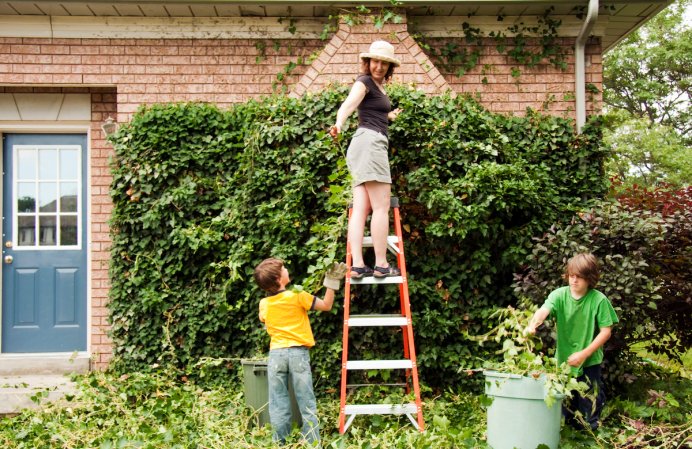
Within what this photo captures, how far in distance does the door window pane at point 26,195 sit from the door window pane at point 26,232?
0.45ft

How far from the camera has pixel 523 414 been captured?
13.2 feet

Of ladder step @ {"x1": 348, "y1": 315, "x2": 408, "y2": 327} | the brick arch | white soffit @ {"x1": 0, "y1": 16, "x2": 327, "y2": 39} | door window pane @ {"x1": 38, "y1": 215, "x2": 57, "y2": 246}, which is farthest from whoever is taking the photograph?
door window pane @ {"x1": 38, "y1": 215, "x2": 57, "y2": 246}

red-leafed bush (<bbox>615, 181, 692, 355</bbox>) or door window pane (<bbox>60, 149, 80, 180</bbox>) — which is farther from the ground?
A: door window pane (<bbox>60, 149, 80, 180</bbox>)

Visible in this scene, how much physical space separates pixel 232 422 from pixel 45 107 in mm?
4062

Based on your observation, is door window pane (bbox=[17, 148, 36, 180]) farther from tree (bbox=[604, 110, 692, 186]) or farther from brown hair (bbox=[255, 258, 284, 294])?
tree (bbox=[604, 110, 692, 186])

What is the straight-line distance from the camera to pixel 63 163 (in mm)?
7152

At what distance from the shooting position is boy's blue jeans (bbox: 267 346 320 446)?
14.6ft

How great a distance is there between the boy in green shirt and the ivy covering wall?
1.24m

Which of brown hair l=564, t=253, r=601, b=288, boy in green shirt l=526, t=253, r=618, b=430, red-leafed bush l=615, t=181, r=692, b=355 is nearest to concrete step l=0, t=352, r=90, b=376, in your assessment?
boy in green shirt l=526, t=253, r=618, b=430

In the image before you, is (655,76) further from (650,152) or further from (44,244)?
(44,244)

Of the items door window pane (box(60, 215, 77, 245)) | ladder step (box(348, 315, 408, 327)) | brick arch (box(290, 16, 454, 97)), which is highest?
brick arch (box(290, 16, 454, 97))

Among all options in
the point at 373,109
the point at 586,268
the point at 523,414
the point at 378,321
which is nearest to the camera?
the point at 523,414

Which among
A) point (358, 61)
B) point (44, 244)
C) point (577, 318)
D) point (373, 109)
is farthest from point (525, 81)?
point (44, 244)

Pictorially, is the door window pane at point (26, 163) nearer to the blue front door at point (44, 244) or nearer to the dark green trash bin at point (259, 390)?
the blue front door at point (44, 244)
